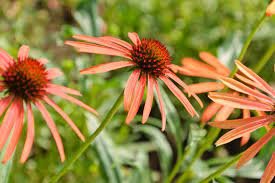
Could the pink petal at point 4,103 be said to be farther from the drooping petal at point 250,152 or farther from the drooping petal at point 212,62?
the drooping petal at point 212,62

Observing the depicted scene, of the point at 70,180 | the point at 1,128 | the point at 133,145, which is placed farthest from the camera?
the point at 133,145

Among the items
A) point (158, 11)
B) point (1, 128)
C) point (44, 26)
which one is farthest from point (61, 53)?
point (1, 128)

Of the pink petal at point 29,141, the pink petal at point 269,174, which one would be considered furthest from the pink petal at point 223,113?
the pink petal at point 29,141

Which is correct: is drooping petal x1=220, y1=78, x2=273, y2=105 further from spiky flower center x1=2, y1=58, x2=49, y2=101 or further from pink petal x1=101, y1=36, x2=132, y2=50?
Answer: spiky flower center x1=2, y1=58, x2=49, y2=101

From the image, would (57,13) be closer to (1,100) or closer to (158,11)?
(158,11)

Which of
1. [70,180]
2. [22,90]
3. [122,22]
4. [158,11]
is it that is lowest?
[22,90]
